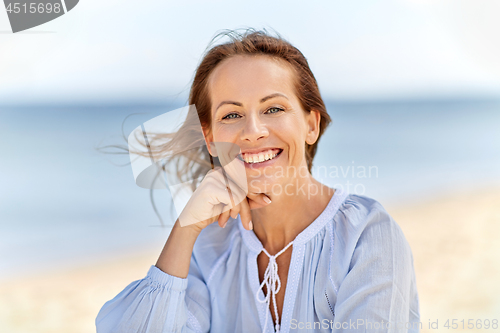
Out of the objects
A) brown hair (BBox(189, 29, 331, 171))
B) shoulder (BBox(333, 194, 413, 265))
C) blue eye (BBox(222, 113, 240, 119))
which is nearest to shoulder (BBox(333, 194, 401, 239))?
shoulder (BBox(333, 194, 413, 265))

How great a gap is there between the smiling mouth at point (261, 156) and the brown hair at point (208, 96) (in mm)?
299

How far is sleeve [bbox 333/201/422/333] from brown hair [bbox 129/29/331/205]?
26.8 inches

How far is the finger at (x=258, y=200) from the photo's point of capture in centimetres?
169

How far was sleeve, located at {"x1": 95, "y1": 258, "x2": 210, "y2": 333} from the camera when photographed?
1503mm

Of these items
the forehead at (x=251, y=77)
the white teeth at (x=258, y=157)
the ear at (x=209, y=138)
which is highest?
the forehead at (x=251, y=77)

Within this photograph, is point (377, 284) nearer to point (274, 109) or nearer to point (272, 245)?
point (272, 245)

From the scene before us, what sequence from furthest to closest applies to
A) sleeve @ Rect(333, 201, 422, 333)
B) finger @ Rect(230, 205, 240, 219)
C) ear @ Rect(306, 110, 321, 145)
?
ear @ Rect(306, 110, 321, 145) < finger @ Rect(230, 205, 240, 219) < sleeve @ Rect(333, 201, 422, 333)

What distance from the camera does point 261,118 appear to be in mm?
1604

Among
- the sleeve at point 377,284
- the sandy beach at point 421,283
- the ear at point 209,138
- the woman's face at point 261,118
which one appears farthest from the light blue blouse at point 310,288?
the sandy beach at point 421,283

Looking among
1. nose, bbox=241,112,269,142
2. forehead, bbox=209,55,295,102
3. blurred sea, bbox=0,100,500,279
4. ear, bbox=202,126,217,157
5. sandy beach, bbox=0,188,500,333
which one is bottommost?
sandy beach, bbox=0,188,500,333

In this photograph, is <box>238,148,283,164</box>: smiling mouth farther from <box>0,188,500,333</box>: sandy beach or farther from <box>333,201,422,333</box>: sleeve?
<box>0,188,500,333</box>: sandy beach

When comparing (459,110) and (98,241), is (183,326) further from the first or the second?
(459,110)

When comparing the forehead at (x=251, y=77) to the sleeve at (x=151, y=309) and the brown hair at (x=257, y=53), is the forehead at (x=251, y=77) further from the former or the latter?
the sleeve at (x=151, y=309)

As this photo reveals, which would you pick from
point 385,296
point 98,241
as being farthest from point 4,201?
point 385,296
